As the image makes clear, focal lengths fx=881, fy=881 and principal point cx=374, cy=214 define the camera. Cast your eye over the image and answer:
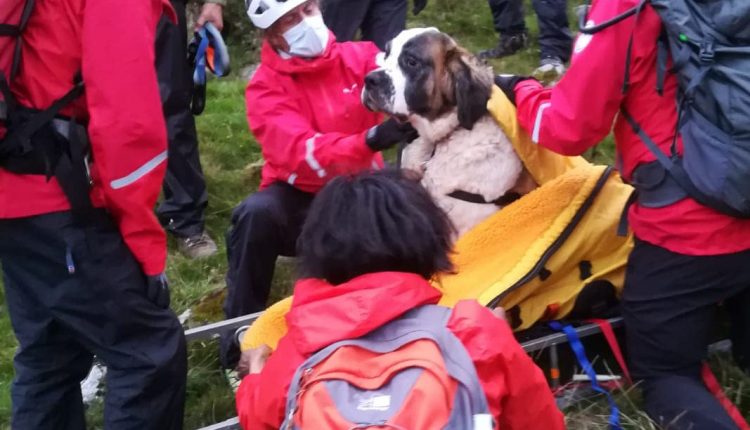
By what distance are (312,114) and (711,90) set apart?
197 centimetres

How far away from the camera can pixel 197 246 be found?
544 centimetres

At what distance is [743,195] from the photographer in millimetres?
2752

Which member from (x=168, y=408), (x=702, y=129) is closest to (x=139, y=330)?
(x=168, y=408)

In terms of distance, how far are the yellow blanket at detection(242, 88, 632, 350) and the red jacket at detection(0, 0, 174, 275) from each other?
942 millimetres

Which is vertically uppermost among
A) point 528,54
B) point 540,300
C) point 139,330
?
point 139,330

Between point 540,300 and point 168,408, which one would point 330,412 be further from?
point 540,300

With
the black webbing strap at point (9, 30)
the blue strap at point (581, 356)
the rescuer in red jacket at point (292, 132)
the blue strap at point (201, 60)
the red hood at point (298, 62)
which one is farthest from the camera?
the blue strap at point (201, 60)

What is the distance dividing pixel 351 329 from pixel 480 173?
5.69 ft

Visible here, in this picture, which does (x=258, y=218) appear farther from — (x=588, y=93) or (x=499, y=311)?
(x=588, y=93)

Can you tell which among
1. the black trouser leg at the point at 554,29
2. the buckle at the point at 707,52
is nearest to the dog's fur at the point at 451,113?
the buckle at the point at 707,52

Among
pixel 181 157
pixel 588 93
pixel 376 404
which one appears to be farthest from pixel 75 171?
pixel 181 157

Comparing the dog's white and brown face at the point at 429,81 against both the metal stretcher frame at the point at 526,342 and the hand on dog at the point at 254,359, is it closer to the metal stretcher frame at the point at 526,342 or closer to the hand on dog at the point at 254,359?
the metal stretcher frame at the point at 526,342

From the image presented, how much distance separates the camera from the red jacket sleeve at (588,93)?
2.93 meters

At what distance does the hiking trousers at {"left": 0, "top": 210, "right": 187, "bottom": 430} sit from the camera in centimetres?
281
